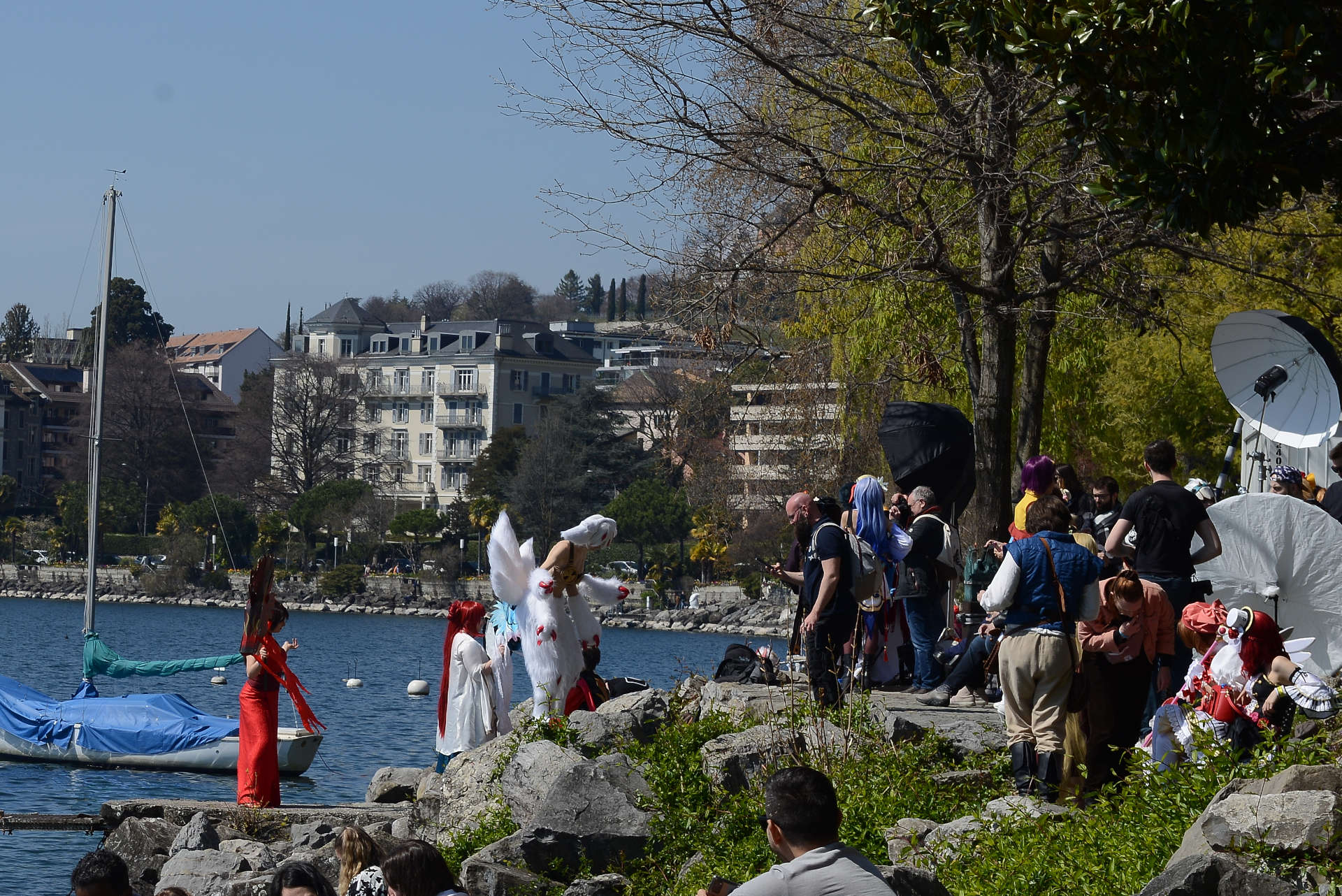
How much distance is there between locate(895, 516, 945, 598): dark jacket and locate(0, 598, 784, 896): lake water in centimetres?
175

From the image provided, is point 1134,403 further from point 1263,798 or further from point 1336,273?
point 1263,798

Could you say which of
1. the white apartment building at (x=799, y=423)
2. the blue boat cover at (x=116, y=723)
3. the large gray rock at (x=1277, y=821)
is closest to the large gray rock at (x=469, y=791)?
the large gray rock at (x=1277, y=821)

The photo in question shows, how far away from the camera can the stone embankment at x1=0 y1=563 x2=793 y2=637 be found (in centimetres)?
7912

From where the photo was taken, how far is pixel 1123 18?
24.9ft

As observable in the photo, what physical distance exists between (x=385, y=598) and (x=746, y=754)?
82593 millimetres

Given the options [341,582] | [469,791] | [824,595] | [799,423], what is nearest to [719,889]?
[824,595]

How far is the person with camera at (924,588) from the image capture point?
37.0 feet

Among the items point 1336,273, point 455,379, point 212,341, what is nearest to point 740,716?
point 1336,273

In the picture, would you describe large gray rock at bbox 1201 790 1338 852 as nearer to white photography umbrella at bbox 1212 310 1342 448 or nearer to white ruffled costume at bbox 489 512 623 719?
white ruffled costume at bbox 489 512 623 719

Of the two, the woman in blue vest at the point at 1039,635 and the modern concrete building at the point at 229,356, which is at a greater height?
the modern concrete building at the point at 229,356

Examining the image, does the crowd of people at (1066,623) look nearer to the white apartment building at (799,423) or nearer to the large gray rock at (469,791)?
the large gray rock at (469,791)

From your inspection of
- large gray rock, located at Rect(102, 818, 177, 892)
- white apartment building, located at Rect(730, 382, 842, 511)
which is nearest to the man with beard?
large gray rock, located at Rect(102, 818, 177, 892)

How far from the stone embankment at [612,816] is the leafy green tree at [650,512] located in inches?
2696

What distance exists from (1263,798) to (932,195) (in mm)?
11483
